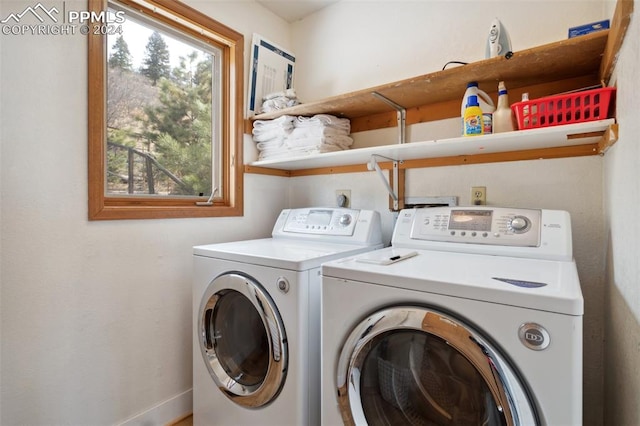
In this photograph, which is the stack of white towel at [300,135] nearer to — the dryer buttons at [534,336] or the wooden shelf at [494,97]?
the wooden shelf at [494,97]

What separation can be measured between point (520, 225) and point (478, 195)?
1.24 ft

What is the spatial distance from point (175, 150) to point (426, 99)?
1.36 meters

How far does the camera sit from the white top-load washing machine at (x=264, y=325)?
1.16m

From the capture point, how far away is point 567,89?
1360mm

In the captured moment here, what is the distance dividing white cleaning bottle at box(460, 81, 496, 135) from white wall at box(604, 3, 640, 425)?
39cm

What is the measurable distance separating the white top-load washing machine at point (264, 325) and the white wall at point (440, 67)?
441mm

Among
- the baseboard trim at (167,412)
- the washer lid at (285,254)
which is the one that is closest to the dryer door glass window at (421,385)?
the washer lid at (285,254)

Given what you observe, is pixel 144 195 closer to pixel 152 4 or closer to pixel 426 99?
pixel 152 4

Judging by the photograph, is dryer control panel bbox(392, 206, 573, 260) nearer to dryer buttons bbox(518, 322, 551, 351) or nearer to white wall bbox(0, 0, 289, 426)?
dryer buttons bbox(518, 322, 551, 351)

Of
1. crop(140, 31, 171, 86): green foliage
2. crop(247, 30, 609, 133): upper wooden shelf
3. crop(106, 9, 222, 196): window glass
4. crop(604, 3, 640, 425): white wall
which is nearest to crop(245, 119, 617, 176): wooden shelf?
crop(604, 3, 640, 425): white wall

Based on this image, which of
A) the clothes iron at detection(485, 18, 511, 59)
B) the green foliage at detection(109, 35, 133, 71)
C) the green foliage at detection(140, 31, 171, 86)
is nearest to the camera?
the clothes iron at detection(485, 18, 511, 59)

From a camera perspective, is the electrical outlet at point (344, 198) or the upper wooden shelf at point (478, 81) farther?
the electrical outlet at point (344, 198)


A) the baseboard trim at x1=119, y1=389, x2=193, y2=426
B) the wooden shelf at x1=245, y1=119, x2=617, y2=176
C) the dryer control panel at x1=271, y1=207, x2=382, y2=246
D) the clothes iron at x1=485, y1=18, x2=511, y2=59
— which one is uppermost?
the clothes iron at x1=485, y1=18, x2=511, y2=59

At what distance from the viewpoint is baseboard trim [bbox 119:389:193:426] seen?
1.52 meters
